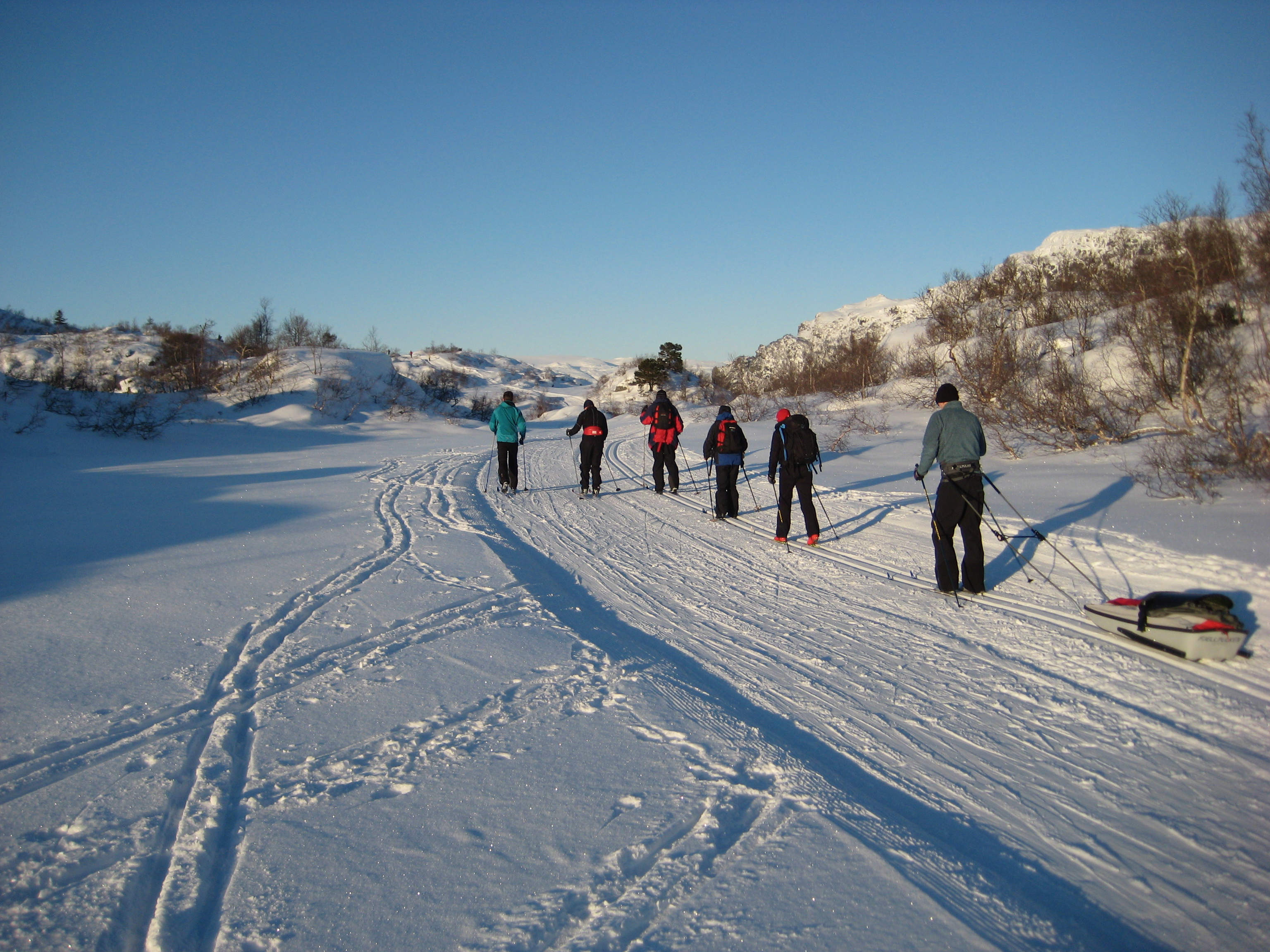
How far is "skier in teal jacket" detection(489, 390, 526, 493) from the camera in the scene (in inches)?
501

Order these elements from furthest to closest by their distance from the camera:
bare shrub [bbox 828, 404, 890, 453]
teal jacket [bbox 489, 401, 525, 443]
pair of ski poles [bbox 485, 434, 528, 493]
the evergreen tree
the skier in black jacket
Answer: the evergreen tree < bare shrub [bbox 828, 404, 890, 453] < pair of ski poles [bbox 485, 434, 528, 493] < the skier in black jacket < teal jacket [bbox 489, 401, 525, 443]

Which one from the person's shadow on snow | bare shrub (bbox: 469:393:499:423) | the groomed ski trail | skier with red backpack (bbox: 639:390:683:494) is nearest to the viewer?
the groomed ski trail

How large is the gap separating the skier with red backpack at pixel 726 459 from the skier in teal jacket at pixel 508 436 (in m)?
3.83

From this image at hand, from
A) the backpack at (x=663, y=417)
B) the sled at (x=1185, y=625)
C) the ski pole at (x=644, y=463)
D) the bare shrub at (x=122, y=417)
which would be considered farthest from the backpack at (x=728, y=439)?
the bare shrub at (x=122, y=417)

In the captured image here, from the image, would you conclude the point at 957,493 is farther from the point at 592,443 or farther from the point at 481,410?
the point at 481,410

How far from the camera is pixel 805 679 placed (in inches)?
184

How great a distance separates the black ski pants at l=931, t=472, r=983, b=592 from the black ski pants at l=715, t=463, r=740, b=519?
4.20 meters

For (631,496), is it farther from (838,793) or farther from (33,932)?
(33,932)

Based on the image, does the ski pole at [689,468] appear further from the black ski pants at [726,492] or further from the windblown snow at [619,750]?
the windblown snow at [619,750]

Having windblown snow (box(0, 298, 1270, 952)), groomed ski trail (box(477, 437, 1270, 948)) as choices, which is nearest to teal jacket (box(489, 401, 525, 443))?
windblown snow (box(0, 298, 1270, 952))

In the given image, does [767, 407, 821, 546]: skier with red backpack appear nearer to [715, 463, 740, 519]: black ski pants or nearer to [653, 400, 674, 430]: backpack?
[715, 463, 740, 519]: black ski pants

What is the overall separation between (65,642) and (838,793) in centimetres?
559

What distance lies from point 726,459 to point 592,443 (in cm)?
329

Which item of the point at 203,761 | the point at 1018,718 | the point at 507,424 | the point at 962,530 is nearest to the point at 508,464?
the point at 507,424
